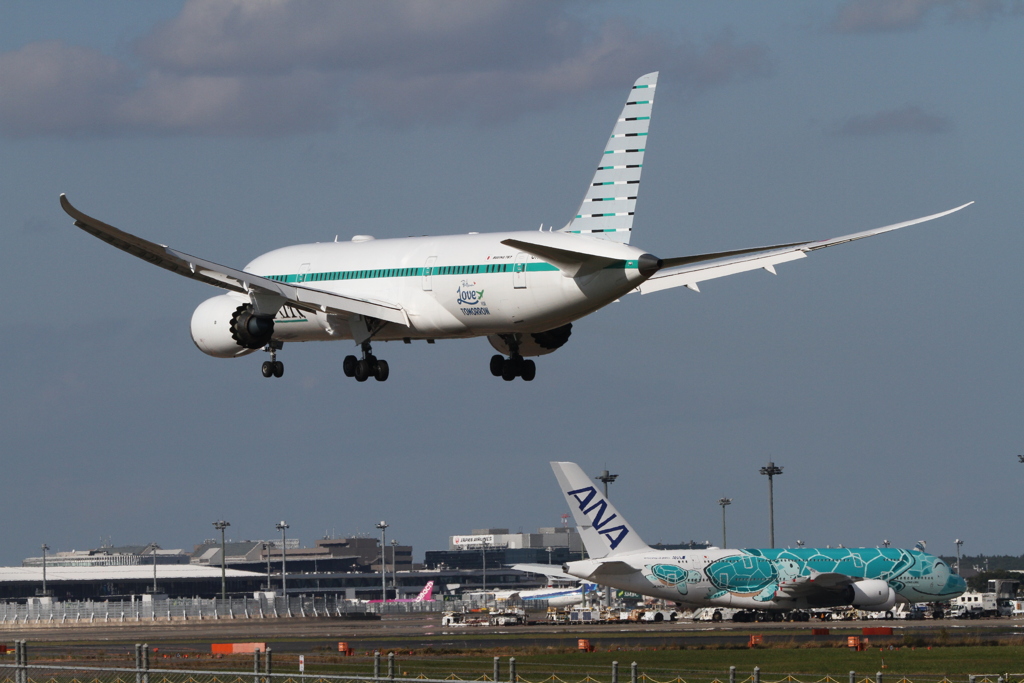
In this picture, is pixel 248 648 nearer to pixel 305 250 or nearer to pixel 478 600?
pixel 305 250

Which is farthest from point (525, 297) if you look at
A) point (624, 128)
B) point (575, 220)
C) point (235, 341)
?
point (235, 341)

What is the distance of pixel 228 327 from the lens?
167ft

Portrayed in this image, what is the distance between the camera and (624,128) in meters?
47.4

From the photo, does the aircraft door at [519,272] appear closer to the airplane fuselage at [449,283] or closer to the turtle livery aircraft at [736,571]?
the airplane fuselage at [449,283]

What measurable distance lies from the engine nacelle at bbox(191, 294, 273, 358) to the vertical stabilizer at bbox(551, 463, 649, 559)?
5335 cm

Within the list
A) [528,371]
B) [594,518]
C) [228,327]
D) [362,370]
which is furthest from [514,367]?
[594,518]

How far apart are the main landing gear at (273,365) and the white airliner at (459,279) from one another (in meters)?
0.05

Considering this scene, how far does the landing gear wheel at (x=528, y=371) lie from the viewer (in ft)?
167

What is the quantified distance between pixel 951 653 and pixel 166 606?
71.5m

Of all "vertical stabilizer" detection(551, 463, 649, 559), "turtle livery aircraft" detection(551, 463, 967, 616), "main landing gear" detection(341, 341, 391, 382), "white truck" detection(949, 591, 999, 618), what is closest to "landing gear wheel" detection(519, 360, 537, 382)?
"main landing gear" detection(341, 341, 391, 382)

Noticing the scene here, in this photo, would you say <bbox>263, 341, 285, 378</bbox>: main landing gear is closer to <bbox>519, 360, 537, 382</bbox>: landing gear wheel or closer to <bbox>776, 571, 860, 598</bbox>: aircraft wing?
<bbox>519, 360, 537, 382</bbox>: landing gear wheel

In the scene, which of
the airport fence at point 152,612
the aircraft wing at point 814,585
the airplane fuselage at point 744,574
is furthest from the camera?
the airport fence at point 152,612

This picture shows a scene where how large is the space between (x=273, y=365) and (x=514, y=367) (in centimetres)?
845

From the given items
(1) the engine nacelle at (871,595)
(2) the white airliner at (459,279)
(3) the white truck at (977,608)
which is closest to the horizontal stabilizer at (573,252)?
(2) the white airliner at (459,279)
